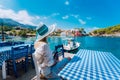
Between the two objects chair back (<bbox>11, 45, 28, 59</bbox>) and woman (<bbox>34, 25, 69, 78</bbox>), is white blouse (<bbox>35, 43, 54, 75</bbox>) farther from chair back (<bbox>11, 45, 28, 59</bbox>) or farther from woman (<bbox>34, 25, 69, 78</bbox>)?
chair back (<bbox>11, 45, 28, 59</bbox>)

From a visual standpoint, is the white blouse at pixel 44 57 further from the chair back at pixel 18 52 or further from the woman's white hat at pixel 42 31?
the chair back at pixel 18 52

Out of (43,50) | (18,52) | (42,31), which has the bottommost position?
(18,52)

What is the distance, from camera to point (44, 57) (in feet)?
8.77

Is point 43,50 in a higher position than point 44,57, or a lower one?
higher

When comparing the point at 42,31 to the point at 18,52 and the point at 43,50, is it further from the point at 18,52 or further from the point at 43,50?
the point at 18,52

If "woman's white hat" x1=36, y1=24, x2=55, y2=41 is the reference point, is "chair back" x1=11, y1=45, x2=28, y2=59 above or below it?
below

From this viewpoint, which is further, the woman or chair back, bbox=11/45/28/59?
chair back, bbox=11/45/28/59

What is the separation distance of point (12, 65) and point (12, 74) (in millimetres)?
309

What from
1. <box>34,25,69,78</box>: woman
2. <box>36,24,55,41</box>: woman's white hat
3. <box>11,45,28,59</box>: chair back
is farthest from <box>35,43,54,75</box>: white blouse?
<box>11,45,28,59</box>: chair back

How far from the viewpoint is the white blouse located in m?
2.60

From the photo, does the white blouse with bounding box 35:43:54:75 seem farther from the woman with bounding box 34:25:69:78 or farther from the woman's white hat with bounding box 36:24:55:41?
the woman's white hat with bounding box 36:24:55:41

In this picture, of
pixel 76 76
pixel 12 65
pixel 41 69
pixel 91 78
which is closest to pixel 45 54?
pixel 41 69

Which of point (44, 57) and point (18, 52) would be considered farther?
point (18, 52)

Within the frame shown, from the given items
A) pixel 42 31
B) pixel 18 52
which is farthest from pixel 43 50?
pixel 18 52
